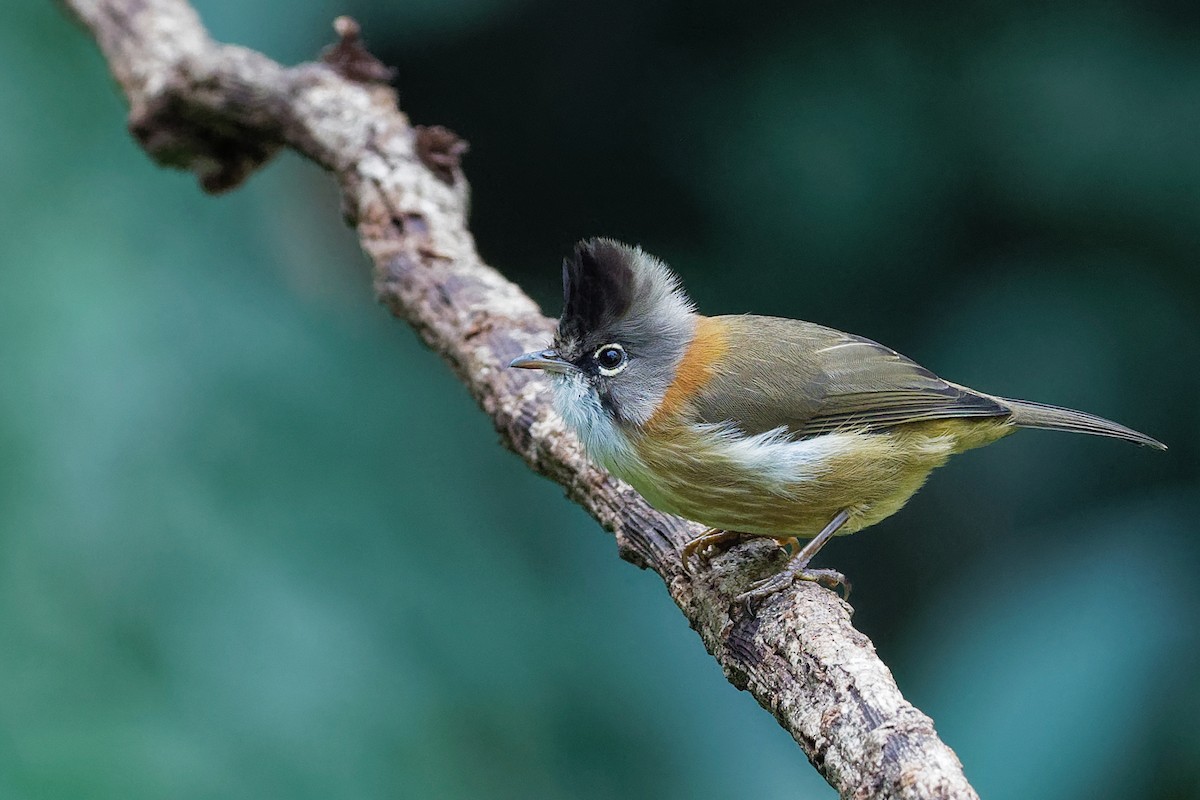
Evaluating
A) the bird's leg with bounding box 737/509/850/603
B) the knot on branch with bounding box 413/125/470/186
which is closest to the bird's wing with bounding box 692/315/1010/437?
the bird's leg with bounding box 737/509/850/603

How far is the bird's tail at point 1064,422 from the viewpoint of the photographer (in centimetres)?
272

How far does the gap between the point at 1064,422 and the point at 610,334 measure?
1.12 metres

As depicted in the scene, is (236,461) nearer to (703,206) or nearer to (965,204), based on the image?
(703,206)

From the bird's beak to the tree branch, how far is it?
271 millimetres

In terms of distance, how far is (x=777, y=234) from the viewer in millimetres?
4371

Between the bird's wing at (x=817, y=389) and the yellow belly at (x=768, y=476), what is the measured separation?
1.9 inches

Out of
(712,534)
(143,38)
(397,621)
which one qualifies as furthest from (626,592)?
(143,38)

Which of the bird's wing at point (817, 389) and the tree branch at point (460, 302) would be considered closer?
the tree branch at point (460, 302)

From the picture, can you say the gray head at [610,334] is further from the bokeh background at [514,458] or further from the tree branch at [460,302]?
the bokeh background at [514,458]

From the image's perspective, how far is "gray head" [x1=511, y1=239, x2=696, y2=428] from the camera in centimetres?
259

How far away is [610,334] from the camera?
265cm

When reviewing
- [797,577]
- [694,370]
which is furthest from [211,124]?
[797,577]

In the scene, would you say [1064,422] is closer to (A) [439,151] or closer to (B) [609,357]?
(B) [609,357]

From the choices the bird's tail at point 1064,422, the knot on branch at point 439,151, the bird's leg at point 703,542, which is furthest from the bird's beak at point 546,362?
the knot on branch at point 439,151
